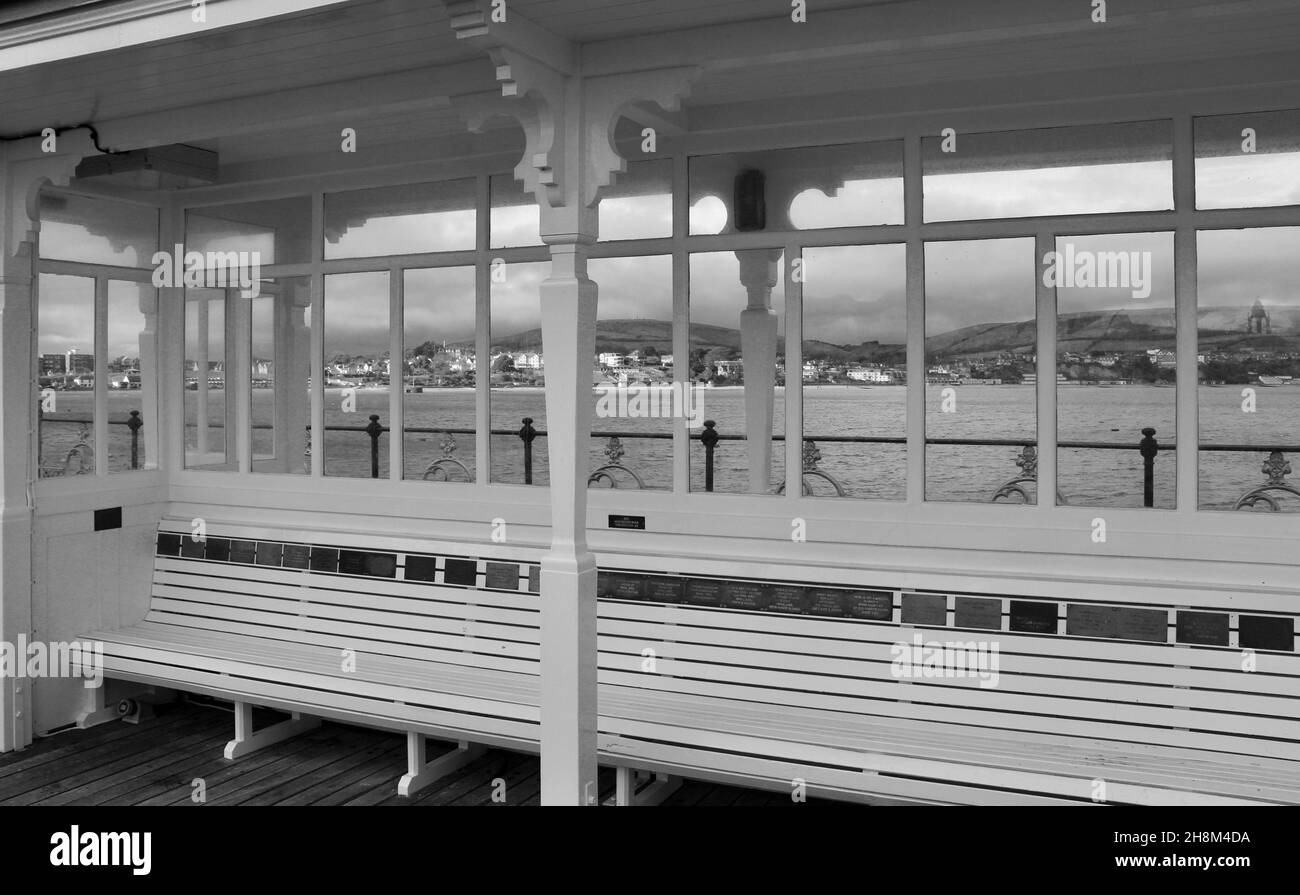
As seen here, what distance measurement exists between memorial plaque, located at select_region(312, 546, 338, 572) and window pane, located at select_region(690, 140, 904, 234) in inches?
97.6

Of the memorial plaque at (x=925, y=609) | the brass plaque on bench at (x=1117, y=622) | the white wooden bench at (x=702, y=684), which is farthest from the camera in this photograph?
the memorial plaque at (x=925, y=609)

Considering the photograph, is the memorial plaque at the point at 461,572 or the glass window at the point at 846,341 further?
the memorial plaque at the point at 461,572

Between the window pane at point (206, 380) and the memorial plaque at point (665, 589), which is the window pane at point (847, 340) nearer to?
the memorial plaque at point (665, 589)

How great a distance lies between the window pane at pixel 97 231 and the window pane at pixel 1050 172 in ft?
14.4

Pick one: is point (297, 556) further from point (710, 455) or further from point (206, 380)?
point (710, 455)

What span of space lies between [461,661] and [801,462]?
6.09ft

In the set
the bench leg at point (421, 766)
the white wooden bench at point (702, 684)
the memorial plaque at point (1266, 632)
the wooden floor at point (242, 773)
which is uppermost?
the memorial plaque at point (1266, 632)

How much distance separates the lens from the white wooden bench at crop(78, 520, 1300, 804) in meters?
3.71

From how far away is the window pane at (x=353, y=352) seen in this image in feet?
19.2

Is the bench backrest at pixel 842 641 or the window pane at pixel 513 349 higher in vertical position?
the window pane at pixel 513 349

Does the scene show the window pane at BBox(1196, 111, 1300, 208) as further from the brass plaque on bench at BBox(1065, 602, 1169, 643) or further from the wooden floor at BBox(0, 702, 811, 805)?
the wooden floor at BBox(0, 702, 811, 805)

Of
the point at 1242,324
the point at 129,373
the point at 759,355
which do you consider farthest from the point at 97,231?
the point at 1242,324

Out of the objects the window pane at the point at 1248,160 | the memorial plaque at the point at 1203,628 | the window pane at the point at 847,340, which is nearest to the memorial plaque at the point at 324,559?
the window pane at the point at 847,340
